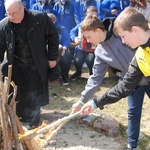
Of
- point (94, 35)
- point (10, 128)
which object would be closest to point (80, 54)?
point (94, 35)

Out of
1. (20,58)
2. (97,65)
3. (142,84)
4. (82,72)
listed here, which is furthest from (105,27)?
(82,72)

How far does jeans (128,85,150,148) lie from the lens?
13.0ft

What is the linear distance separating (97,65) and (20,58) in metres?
1.51

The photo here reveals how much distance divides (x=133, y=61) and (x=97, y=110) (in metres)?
2.66

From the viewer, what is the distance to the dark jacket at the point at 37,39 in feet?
15.8

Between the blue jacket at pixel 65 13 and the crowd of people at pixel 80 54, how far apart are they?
0.77 meters

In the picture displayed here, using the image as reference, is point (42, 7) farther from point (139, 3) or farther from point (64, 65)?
point (139, 3)

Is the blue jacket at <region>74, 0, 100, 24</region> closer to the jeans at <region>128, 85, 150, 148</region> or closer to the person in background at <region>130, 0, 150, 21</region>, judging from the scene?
the person in background at <region>130, 0, 150, 21</region>

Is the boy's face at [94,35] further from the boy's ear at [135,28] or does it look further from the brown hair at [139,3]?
the brown hair at [139,3]

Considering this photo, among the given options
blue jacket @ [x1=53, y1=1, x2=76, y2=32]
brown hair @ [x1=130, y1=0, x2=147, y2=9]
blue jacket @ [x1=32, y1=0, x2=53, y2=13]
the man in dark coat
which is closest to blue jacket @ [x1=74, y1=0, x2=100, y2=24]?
blue jacket @ [x1=53, y1=1, x2=76, y2=32]

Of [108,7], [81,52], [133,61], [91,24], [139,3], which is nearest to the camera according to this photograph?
[133,61]

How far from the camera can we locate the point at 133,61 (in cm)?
329

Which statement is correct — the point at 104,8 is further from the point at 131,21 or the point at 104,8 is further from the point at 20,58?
the point at 131,21

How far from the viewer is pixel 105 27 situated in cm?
385
